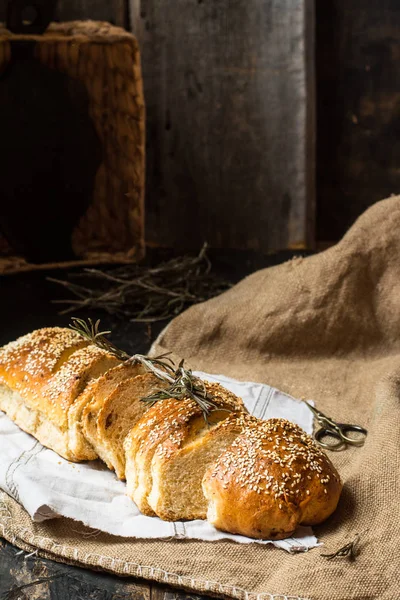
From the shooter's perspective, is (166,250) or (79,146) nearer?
(79,146)

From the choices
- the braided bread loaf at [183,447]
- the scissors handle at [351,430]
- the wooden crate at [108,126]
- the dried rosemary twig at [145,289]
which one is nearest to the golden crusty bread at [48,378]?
the braided bread loaf at [183,447]

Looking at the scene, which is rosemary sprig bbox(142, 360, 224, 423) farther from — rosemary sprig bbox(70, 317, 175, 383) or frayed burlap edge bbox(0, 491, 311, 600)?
frayed burlap edge bbox(0, 491, 311, 600)

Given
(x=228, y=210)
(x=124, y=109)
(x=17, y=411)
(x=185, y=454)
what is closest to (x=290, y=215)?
(x=228, y=210)

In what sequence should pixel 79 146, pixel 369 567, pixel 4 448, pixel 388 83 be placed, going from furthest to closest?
pixel 388 83 < pixel 79 146 < pixel 4 448 < pixel 369 567

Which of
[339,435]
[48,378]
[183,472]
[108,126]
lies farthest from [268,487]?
[108,126]

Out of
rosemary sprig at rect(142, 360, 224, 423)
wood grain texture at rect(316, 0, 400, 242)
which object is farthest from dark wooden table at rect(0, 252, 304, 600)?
wood grain texture at rect(316, 0, 400, 242)

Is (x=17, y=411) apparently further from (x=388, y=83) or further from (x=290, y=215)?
(x=388, y=83)

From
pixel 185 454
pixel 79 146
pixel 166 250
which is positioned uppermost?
pixel 79 146

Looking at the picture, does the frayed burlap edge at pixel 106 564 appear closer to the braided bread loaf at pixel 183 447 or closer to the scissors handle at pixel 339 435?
the braided bread loaf at pixel 183 447
